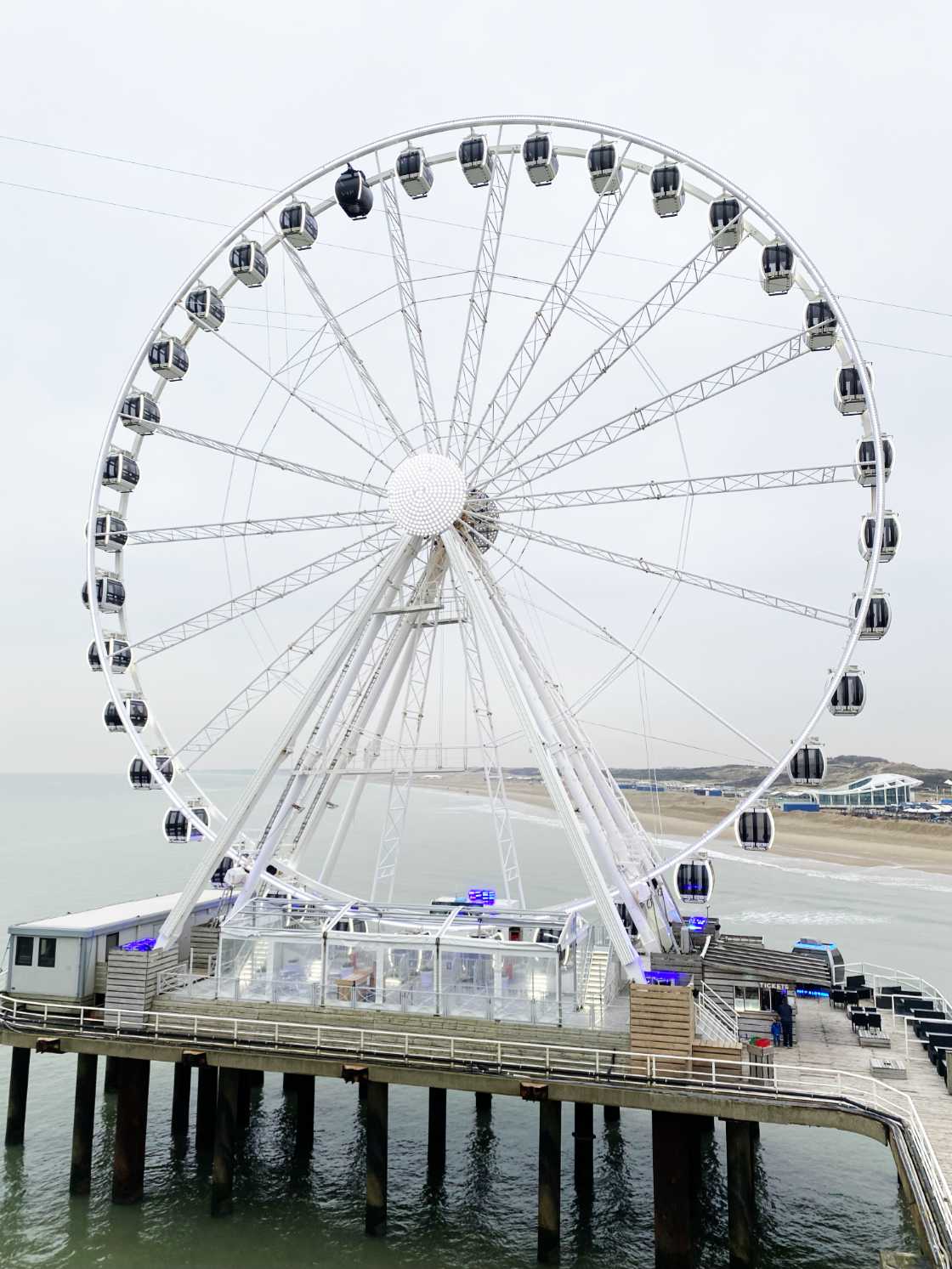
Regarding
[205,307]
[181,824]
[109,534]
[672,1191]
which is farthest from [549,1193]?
[205,307]

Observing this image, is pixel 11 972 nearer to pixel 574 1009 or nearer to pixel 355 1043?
pixel 355 1043

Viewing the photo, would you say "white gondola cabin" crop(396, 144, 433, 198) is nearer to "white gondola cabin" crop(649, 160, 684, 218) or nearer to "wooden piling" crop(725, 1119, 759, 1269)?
"white gondola cabin" crop(649, 160, 684, 218)

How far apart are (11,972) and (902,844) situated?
424ft

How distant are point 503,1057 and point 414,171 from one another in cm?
2327

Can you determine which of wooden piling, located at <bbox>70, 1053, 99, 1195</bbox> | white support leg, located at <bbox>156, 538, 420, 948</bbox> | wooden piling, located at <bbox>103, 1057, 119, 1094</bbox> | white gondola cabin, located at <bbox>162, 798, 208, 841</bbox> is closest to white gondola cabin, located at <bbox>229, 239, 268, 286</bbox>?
white support leg, located at <bbox>156, 538, 420, 948</bbox>

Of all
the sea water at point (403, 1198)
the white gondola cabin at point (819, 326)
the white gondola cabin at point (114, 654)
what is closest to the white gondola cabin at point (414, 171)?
the white gondola cabin at point (819, 326)

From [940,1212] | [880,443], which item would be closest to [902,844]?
[880,443]

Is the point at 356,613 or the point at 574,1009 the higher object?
the point at 356,613

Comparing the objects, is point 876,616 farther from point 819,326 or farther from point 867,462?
point 819,326

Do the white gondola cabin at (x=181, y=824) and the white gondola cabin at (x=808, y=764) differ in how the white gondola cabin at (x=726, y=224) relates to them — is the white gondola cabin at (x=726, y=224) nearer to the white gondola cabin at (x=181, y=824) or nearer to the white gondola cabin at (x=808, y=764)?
the white gondola cabin at (x=808, y=764)

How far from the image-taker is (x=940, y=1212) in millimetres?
14594

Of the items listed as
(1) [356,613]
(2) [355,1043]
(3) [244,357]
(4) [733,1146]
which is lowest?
(4) [733,1146]

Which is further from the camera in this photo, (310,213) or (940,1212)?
(310,213)

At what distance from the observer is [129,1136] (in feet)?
78.4
